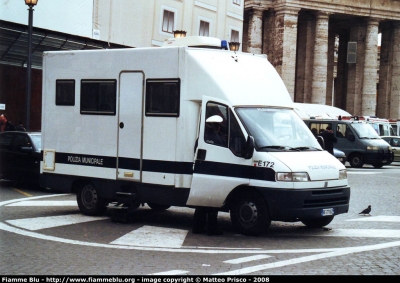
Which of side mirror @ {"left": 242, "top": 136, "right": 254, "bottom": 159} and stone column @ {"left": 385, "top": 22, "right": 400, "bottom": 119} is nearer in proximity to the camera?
side mirror @ {"left": 242, "top": 136, "right": 254, "bottom": 159}

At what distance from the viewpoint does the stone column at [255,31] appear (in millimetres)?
66125

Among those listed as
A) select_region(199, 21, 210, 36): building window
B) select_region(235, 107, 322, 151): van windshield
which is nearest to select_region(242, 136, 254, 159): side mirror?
select_region(235, 107, 322, 151): van windshield

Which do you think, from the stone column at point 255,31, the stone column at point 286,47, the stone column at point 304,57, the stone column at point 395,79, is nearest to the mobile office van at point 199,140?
the stone column at point 286,47

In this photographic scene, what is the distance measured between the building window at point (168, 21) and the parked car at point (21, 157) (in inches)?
891

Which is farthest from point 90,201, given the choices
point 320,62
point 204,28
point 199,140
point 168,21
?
point 320,62

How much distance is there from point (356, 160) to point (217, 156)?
2484 cm

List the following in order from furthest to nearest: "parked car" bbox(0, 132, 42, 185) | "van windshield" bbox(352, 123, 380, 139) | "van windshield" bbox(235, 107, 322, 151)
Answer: "van windshield" bbox(352, 123, 380, 139)
"parked car" bbox(0, 132, 42, 185)
"van windshield" bbox(235, 107, 322, 151)

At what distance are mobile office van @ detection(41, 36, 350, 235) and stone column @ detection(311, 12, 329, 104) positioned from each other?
182ft

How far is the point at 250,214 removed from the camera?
11.6m

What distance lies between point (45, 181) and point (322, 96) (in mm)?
55276

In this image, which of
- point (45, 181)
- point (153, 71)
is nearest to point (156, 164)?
point (153, 71)

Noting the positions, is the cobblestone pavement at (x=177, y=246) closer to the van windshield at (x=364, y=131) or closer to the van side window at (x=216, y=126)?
the van side window at (x=216, y=126)

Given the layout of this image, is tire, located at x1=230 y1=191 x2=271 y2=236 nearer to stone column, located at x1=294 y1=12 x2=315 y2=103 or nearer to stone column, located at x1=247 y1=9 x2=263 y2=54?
stone column, located at x1=247 y1=9 x2=263 y2=54

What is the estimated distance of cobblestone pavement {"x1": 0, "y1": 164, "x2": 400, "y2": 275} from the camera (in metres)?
8.72
